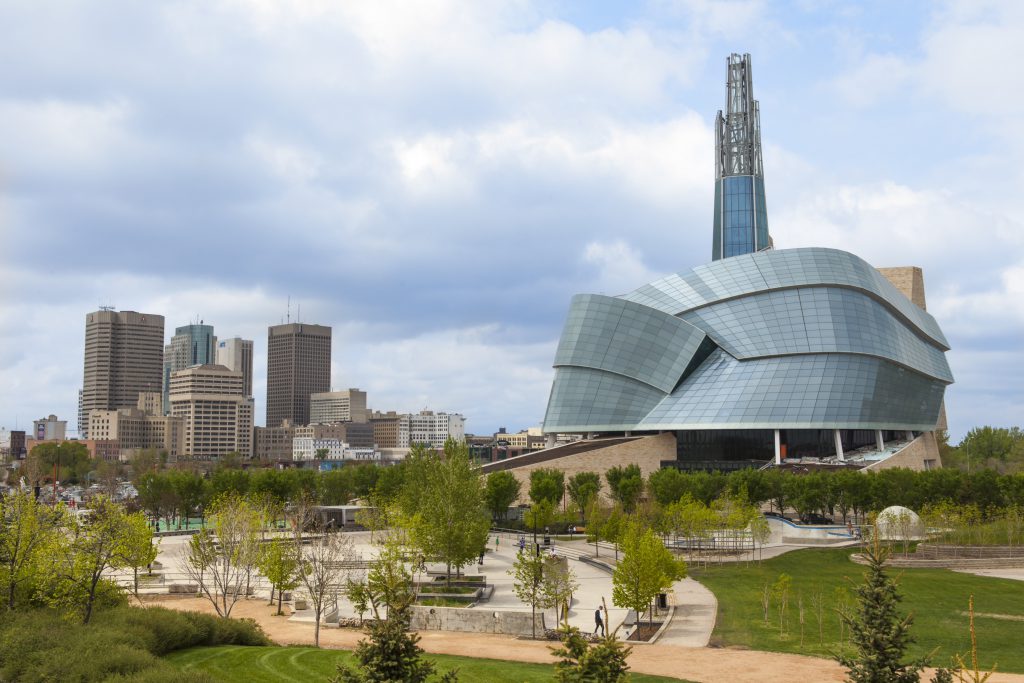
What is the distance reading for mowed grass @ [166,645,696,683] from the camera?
26797 mm

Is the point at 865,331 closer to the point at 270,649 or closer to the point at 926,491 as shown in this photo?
the point at 926,491

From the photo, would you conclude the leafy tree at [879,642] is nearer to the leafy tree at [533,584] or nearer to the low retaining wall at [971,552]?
the leafy tree at [533,584]

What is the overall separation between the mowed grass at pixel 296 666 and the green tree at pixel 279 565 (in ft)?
33.4

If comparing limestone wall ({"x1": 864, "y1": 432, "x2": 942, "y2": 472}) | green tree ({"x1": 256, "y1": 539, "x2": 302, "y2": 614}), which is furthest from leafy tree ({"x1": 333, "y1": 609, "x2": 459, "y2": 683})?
limestone wall ({"x1": 864, "y1": 432, "x2": 942, "y2": 472})

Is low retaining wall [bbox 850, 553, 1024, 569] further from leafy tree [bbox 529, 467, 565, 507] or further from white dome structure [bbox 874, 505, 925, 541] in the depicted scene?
leafy tree [bbox 529, 467, 565, 507]

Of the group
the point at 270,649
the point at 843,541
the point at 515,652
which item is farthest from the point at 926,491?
the point at 270,649

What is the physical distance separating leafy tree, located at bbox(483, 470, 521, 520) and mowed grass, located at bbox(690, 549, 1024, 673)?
30.6m

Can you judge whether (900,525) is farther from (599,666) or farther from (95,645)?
(95,645)

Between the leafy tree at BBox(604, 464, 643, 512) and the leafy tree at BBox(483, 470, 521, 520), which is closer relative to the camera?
the leafy tree at BBox(604, 464, 643, 512)

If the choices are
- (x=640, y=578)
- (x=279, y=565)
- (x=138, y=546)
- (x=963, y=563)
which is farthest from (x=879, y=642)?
(x=963, y=563)

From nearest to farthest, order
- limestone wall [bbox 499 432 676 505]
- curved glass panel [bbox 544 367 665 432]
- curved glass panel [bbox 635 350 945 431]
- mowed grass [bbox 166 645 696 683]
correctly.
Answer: mowed grass [bbox 166 645 696 683], limestone wall [bbox 499 432 676 505], curved glass panel [bbox 635 350 945 431], curved glass panel [bbox 544 367 665 432]

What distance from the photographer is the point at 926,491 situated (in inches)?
2945

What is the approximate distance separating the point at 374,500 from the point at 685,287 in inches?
2204

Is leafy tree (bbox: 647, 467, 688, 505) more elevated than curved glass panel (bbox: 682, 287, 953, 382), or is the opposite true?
curved glass panel (bbox: 682, 287, 953, 382)
